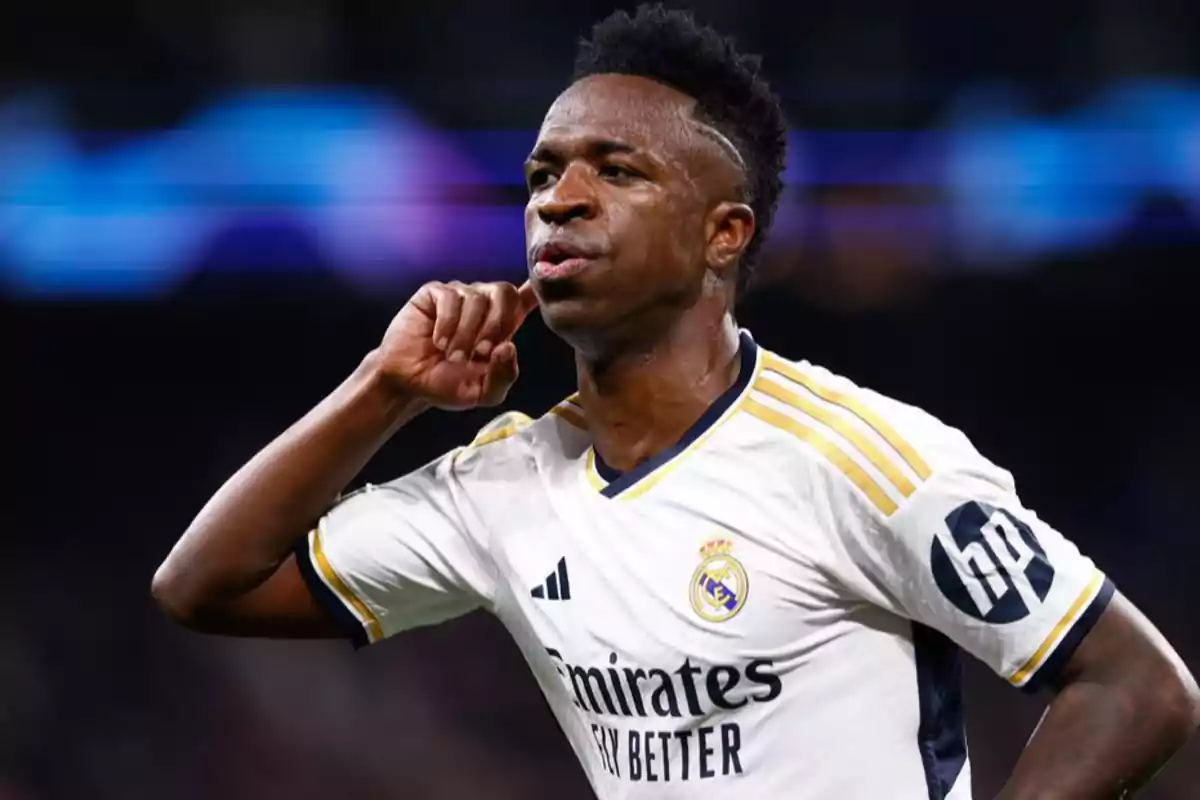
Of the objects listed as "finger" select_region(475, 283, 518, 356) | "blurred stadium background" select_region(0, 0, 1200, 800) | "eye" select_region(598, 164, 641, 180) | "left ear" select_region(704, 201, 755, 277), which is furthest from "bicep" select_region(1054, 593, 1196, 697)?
"blurred stadium background" select_region(0, 0, 1200, 800)

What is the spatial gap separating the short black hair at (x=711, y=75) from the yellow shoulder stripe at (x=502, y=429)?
36 centimetres

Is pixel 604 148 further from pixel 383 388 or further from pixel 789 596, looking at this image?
pixel 789 596

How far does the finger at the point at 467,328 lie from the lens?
221 centimetres

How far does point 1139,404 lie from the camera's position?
16.1 ft

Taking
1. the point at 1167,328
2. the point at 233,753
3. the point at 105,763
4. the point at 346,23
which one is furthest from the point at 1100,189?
the point at 105,763

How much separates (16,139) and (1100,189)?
3.24 metres

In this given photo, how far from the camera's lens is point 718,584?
1924 millimetres

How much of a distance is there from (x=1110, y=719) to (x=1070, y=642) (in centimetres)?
9

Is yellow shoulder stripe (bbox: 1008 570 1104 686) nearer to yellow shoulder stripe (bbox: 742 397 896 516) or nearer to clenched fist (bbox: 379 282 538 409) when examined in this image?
yellow shoulder stripe (bbox: 742 397 896 516)

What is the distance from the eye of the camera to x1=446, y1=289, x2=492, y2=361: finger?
2.21m

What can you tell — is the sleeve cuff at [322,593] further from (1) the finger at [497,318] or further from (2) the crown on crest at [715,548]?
(2) the crown on crest at [715,548]

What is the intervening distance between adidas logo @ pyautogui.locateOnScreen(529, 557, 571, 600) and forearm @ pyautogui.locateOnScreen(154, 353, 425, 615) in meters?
0.30

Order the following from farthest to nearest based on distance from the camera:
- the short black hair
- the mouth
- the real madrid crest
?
the short black hair → the mouth → the real madrid crest

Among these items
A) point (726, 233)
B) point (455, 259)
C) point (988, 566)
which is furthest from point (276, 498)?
point (455, 259)
